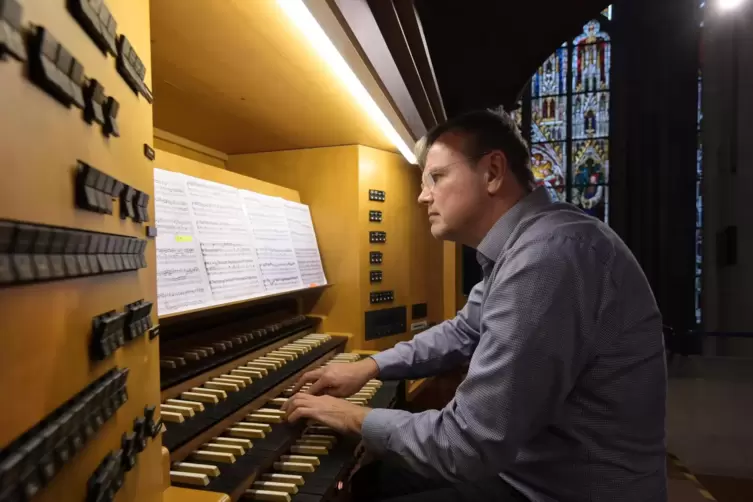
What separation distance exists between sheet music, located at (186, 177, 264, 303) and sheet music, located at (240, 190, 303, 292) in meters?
0.06

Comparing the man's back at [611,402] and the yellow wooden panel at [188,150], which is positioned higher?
the yellow wooden panel at [188,150]

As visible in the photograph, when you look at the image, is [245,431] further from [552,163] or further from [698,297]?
[698,297]

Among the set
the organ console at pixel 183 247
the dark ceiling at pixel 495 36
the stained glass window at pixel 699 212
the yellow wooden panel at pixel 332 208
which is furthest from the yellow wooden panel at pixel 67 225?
the stained glass window at pixel 699 212

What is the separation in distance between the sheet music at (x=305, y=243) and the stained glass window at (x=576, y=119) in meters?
5.26

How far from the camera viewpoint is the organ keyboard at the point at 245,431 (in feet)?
3.45

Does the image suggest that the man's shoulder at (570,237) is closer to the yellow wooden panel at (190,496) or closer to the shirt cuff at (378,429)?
the shirt cuff at (378,429)

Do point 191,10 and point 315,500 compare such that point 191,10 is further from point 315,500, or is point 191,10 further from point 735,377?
point 735,377

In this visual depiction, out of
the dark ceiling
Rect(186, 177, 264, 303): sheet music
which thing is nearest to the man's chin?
Rect(186, 177, 264, 303): sheet music

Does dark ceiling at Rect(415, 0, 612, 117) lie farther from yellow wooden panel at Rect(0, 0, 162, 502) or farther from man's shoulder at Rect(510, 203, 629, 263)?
yellow wooden panel at Rect(0, 0, 162, 502)

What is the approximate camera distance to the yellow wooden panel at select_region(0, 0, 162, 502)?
45 cm

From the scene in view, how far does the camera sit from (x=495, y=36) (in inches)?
115

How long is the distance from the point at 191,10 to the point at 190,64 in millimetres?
368

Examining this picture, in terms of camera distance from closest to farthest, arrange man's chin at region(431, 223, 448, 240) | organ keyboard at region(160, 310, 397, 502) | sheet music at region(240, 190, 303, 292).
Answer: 1. organ keyboard at region(160, 310, 397, 502)
2. man's chin at region(431, 223, 448, 240)
3. sheet music at region(240, 190, 303, 292)

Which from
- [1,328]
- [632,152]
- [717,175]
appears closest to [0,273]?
[1,328]
